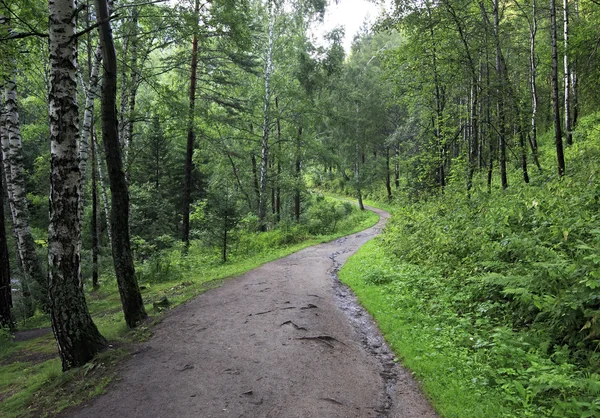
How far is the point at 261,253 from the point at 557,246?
1134 centimetres

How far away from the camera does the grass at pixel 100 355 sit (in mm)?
4371

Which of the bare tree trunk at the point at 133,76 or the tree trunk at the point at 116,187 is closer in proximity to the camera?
the tree trunk at the point at 116,187

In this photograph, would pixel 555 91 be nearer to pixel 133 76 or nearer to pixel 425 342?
pixel 425 342

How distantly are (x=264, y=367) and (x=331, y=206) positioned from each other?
1922 centimetres

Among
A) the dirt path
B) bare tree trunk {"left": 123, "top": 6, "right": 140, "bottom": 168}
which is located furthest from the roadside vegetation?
bare tree trunk {"left": 123, "top": 6, "right": 140, "bottom": 168}

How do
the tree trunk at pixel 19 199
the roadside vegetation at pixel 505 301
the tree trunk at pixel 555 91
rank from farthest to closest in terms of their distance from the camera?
the tree trunk at pixel 555 91 < the tree trunk at pixel 19 199 < the roadside vegetation at pixel 505 301

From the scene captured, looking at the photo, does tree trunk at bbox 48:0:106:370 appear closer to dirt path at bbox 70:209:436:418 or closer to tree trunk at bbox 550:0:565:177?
dirt path at bbox 70:209:436:418

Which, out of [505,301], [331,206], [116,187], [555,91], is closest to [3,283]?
[116,187]

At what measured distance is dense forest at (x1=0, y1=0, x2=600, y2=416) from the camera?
187 inches

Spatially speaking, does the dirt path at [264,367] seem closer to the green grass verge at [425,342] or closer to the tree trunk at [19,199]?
the green grass verge at [425,342]

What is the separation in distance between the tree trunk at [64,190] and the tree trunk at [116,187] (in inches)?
42.9

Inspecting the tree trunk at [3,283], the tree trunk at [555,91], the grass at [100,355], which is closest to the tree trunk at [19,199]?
the grass at [100,355]

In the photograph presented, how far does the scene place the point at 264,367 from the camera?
497 cm

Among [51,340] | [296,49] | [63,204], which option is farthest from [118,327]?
[296,49]
